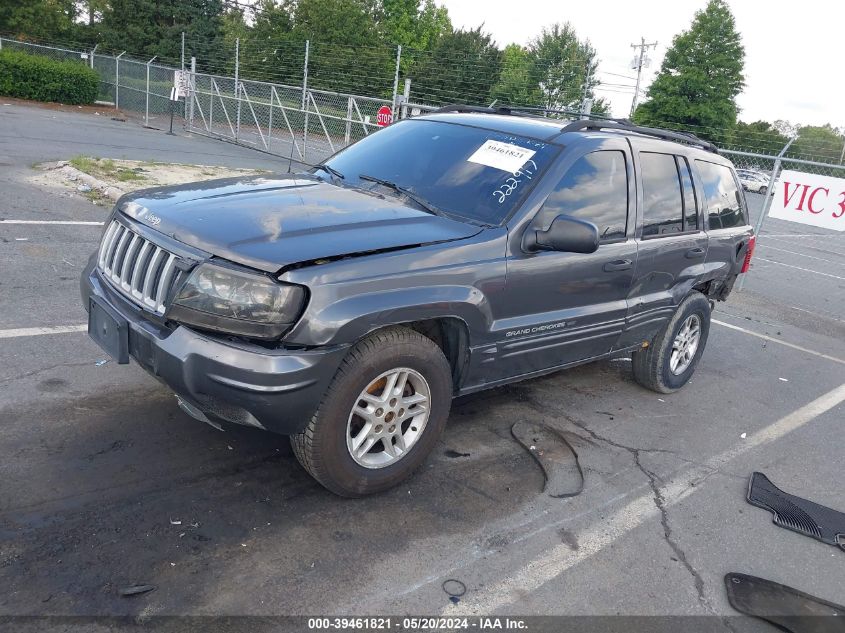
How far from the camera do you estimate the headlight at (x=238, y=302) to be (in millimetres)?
2934

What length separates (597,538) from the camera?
11.3 feet

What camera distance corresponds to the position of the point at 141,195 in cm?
379

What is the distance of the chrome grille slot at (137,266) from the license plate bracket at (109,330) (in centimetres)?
12

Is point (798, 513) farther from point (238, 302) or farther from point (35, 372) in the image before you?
point (35, 372)

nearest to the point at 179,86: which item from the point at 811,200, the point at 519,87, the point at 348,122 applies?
the point at 348,122

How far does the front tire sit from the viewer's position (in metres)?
3.14

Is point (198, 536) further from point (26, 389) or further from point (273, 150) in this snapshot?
point (273, 150)

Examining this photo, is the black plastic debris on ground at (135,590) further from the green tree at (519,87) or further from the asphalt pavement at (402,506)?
the green tree at (519,87)

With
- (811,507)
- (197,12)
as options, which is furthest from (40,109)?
(811,507)

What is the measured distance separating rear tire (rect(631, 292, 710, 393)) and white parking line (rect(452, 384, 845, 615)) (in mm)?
746

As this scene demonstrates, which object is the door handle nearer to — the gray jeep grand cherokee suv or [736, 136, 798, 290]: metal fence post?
the gray jeep grand cherokee suv

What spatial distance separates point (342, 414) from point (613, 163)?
242 centimetres

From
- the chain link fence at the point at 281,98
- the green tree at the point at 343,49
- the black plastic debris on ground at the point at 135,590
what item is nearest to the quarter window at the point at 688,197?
the black plastic debris on ground at the point at 135,590

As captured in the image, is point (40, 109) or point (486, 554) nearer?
point (486, 554)
